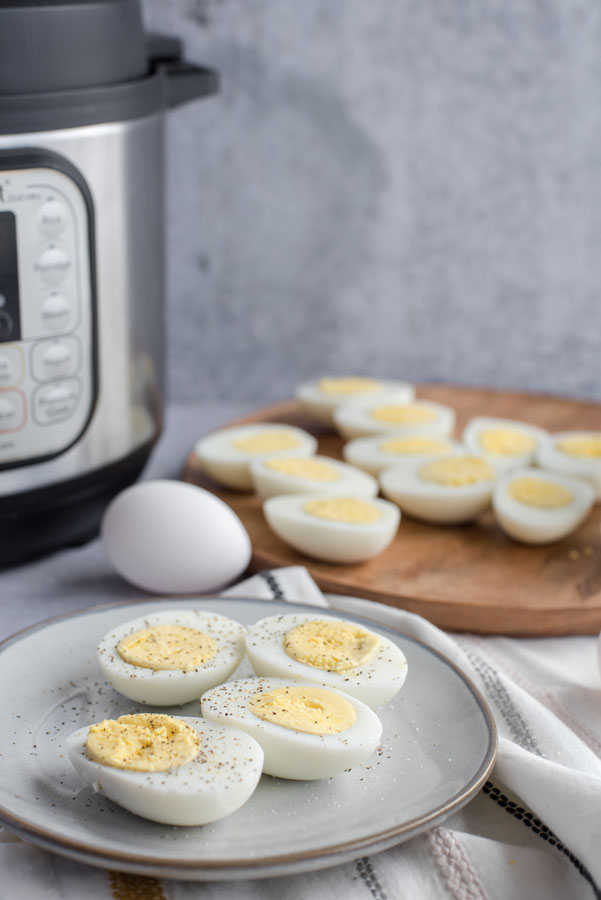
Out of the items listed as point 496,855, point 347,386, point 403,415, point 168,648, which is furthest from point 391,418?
point 496,855

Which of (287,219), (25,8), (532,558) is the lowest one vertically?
(532,558)

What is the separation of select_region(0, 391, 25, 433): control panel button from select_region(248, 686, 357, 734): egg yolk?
1.28ft

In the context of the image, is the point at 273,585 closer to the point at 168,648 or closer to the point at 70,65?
the point at 168,648

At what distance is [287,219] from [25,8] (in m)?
0.78

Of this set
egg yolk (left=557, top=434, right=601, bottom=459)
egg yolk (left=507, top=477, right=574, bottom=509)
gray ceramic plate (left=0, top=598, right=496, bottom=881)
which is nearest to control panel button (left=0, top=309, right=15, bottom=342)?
gray ceramic plate (left=0, top=598, right=496, bottom=881)

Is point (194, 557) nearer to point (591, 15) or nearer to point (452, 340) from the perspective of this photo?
point (452, 340)

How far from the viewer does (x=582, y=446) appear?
128 cm

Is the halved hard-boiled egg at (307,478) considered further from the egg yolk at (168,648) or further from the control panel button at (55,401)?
the egg yolk at (168,648)

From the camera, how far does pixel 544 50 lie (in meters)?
1.53

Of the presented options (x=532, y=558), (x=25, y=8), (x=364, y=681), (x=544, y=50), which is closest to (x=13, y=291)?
(x=25, y=8)

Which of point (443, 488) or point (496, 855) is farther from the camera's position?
point (443, 488)

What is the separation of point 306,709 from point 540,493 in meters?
0.55

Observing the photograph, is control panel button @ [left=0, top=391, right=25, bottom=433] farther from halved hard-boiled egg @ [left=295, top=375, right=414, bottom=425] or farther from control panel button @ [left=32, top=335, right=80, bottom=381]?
halved hard-boiled egg @ [left=295, top=375, right=414, bottom=425]

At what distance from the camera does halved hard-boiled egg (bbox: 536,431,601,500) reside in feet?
4.04
